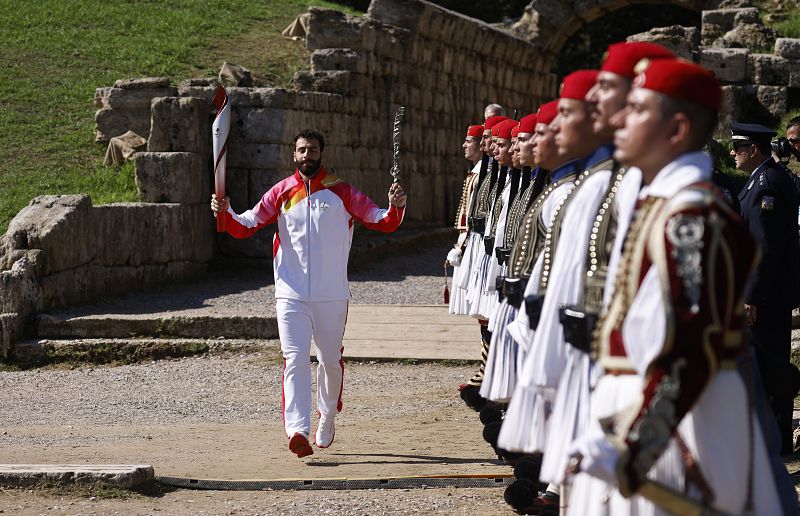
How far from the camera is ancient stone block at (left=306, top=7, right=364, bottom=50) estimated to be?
1762 centimetres

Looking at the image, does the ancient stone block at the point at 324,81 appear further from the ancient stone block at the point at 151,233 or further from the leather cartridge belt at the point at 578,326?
the leather cartridge belt at the point at 578,326

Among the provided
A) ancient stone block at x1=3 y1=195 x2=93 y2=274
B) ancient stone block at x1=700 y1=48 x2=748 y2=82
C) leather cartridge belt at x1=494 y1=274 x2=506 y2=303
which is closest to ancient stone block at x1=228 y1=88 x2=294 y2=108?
ancient stone block at x1=3 y1=195 x2=93 y2=274

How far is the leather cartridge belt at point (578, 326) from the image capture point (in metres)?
4.02

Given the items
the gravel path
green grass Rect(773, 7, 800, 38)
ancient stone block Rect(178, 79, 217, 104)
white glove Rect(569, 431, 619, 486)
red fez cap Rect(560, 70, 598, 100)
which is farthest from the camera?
green grass Rect(773, 7, 800, 38)

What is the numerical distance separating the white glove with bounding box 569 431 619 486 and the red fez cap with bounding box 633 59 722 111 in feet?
2.97

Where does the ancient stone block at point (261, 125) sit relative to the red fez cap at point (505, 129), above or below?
below

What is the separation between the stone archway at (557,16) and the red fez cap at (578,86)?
781 inches

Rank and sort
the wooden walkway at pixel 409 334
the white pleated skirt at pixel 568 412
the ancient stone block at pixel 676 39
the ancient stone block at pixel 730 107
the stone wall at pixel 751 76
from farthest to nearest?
the ancient stone block at pixel 676 39 < the stone wall at pixel 751 76 < the ancient stone block at pixel 730 107 < the wooden walkway at pixel 409 334 < the white pleated skirt at pixel 568 412

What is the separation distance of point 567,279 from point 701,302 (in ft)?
3.60

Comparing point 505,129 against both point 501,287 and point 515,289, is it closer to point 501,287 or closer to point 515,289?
point 501,287

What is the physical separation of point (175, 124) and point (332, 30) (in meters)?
3.99

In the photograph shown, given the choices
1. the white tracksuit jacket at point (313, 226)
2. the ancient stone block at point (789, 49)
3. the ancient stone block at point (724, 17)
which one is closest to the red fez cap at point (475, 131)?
the white tracksuit jacket at point (313, 226)

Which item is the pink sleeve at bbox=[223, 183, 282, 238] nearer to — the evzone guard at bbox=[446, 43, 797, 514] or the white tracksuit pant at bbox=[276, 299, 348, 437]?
the white tracksuit pant at bbox=[276, 299, 348, 437]

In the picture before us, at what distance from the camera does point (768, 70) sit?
54.0 feet
